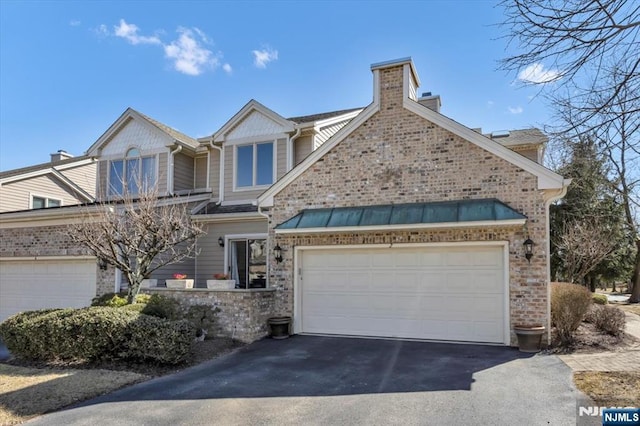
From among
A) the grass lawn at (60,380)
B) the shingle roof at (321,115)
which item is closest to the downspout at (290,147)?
the shingle roof at (321,115)

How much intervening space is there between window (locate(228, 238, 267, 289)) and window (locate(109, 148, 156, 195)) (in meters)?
4.83

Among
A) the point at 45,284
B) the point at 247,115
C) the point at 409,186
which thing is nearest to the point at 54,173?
the point at 45,284

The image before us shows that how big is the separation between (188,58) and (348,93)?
273 inches

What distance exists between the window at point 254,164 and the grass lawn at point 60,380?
7.22 m

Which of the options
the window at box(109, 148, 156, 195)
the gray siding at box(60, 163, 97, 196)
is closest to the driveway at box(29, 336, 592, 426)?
the window at box(109, 148, 156, 195)

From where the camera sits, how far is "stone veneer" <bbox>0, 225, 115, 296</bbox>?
43.2 ft

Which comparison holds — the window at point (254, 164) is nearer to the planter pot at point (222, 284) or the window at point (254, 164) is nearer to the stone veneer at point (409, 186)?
the stone veneer at point (409, 186)

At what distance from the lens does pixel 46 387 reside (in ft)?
26.0

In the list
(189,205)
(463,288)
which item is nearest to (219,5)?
(189,205)

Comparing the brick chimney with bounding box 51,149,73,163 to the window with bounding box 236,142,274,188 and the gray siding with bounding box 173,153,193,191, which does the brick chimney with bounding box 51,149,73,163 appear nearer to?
the gray siding with bounding box 173,153,193,191

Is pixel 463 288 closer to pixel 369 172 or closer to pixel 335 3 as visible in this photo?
pixel 369 172

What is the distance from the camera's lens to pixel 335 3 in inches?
430

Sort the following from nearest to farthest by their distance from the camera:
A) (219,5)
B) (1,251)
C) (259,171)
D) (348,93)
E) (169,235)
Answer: (169,235) → (219,5) → (1,251) → (259,171) → (348,93)

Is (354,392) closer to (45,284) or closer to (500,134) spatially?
(45,284)
